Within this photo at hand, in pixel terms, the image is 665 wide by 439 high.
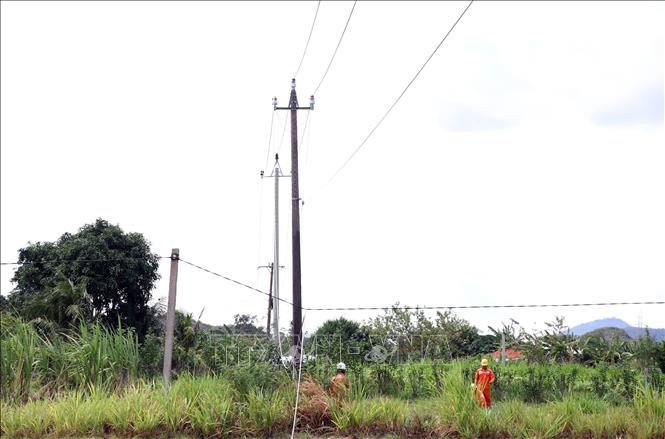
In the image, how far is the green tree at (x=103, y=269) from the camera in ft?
100

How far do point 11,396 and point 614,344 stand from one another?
557 inches

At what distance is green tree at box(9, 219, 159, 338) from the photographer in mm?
30609

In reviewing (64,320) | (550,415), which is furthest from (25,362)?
(550,415)

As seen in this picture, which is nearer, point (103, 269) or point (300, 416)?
point (300, 416)

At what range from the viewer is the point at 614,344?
19781 millimetres

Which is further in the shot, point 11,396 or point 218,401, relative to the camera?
point 11,396

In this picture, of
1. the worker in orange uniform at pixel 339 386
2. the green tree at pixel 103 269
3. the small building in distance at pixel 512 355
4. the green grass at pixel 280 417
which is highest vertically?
the green tree at pixel 103 269

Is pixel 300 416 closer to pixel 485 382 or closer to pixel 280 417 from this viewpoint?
pixel 280 417

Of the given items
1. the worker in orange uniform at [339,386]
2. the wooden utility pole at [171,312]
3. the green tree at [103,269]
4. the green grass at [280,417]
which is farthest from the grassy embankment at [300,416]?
the green tree at [103,269]

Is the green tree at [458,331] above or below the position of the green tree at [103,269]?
below

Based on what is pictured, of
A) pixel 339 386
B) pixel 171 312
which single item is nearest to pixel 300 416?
pixel 339 386

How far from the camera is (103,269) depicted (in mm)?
30906

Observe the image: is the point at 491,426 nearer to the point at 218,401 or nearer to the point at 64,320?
the point at 218,401

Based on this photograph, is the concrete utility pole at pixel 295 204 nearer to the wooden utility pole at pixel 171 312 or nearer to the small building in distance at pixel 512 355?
the small building in distance at pixel 512 355
